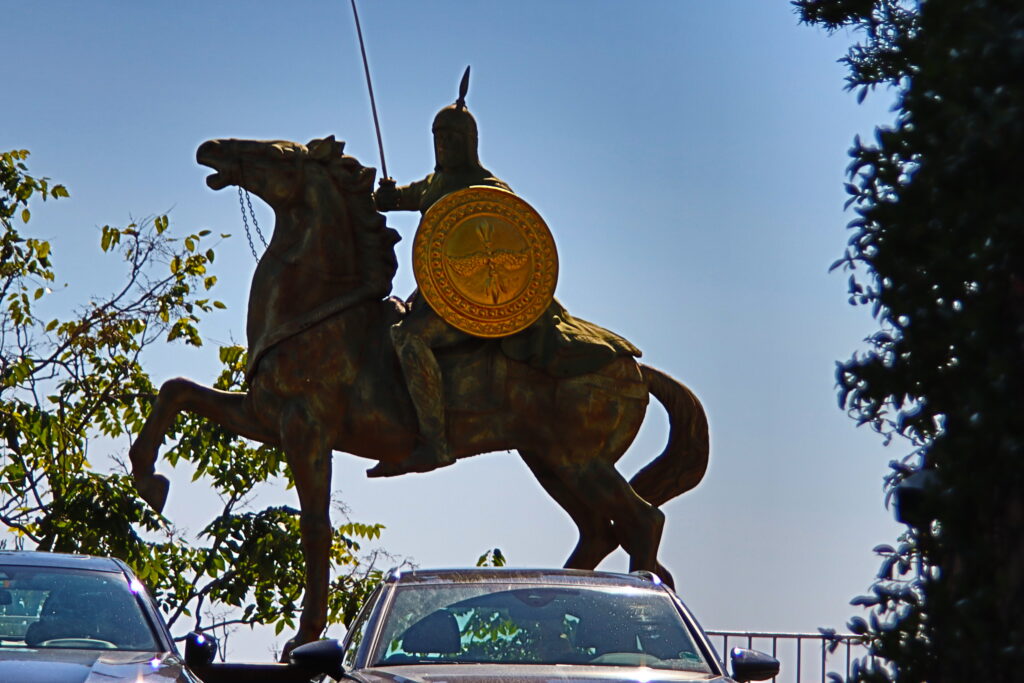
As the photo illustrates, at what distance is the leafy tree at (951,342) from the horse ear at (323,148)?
27.5 ft

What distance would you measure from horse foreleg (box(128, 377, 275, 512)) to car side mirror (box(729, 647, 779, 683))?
6234 mm

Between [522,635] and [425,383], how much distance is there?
5.74m

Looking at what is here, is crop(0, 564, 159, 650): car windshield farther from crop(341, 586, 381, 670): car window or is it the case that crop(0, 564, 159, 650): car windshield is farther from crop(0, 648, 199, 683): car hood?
crop(341, 586, 381, 670): car window

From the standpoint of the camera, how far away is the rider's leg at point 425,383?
1266 cm

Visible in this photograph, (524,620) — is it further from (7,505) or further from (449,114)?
(7,505)

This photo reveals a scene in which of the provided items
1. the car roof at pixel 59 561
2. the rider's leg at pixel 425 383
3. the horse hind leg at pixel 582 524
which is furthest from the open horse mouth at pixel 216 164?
the car roof at pixel 59 561

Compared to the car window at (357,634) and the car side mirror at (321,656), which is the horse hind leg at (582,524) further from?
the car side mirror at (321,656)

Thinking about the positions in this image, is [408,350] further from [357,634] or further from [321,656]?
[321,656]

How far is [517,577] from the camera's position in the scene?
7422mm

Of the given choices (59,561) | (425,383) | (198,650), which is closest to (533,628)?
(198,650)

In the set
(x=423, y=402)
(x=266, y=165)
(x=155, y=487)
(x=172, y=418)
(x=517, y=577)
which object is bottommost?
(x=517, y=577)

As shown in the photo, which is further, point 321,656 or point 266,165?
point 266,165

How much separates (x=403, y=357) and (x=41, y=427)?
4.80m

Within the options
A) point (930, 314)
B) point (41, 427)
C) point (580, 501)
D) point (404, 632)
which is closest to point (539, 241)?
point (580, 501)
